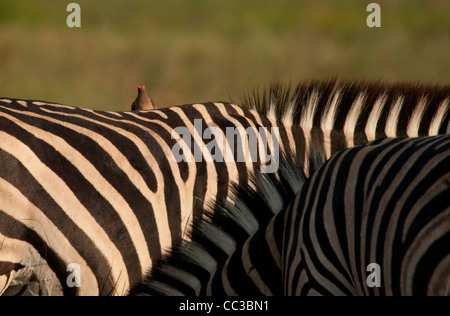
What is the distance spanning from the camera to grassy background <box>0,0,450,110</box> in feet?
43.9

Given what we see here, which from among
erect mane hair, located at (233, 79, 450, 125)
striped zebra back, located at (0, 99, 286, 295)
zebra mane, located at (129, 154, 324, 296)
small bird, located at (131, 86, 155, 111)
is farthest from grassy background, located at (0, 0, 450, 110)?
zebra mane, located at (129, 154, 324, 296)

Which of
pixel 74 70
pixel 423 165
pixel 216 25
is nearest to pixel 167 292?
pixel 423 165

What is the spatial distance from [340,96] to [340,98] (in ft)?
0.04

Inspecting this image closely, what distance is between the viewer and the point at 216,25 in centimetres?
1808

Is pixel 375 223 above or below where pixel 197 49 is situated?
below

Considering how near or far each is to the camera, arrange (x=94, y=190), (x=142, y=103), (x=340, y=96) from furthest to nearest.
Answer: (x=142, y=103)
(x=340, y=96)
(x=94, y=190)

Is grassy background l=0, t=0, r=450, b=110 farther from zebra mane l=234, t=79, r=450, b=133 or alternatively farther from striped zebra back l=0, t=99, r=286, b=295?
striped zebra back l=0, t=99, r=286, b=295

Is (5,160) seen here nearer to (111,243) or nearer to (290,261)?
(111,243)

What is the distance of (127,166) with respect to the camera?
3.84 metres

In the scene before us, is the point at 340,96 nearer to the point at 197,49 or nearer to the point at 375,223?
the point at 375,223

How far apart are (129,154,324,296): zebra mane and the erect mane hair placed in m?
1.50

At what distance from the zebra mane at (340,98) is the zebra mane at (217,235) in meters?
1.49

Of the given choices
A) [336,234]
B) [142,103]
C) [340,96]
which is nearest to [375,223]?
[336,234]

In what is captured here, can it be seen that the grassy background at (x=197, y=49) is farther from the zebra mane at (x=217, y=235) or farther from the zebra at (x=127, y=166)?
the zebra mane at (x=217, y=235)
